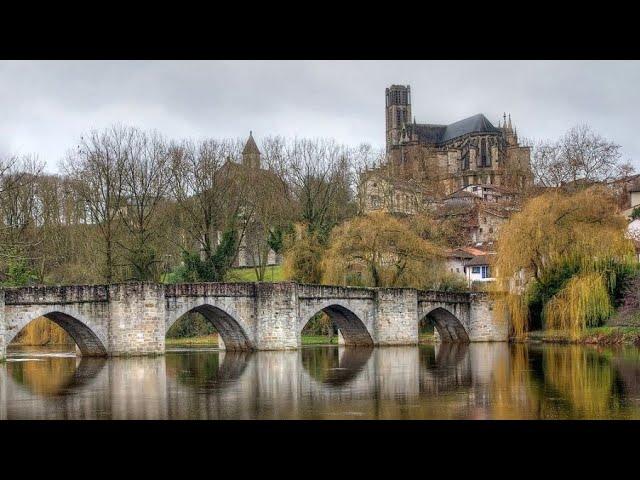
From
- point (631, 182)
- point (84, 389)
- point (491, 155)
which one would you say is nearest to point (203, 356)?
point (84, 389)

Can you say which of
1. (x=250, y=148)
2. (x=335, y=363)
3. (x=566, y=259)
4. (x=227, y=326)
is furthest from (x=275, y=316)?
(x=250, y=148)

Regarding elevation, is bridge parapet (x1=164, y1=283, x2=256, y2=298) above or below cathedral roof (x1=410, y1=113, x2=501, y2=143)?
below

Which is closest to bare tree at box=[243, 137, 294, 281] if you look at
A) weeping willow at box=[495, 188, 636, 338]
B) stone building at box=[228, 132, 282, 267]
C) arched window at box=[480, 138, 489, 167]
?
stone building at box=[228, 132, 282, 267]

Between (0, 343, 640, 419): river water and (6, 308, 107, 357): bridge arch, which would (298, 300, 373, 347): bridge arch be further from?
(6, 308, 107, 357): bridge arch

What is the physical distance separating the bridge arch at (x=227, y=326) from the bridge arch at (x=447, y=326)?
10.0 m

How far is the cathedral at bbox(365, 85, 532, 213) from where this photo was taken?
77.2 metres

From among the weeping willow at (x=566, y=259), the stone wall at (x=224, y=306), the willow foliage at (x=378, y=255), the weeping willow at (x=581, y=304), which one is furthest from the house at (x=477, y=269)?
the stone wall at (x=224, y=306)

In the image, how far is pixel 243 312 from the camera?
36.1 meters

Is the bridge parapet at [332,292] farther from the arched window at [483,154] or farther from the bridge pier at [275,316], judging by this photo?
the arched window at [483,154]

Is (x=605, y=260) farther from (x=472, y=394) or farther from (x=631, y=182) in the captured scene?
(x=631, y=182)

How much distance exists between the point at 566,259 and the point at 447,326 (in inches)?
291

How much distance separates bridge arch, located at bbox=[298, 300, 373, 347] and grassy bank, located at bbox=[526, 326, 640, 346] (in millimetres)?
7902
